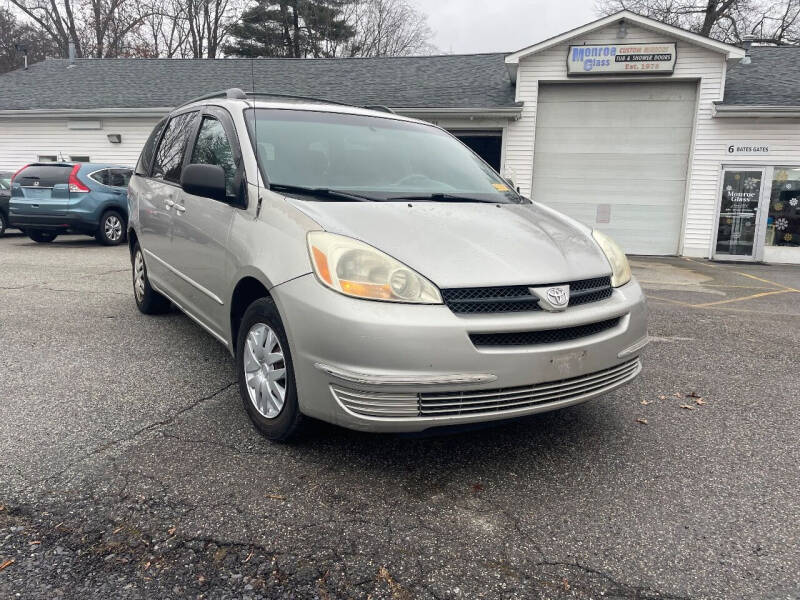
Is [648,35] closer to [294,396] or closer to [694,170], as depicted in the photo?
[694,170]

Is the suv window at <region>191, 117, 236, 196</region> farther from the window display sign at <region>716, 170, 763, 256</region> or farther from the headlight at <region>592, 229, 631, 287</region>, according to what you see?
the window display sign at <region>716, 170, 763, 256</region>

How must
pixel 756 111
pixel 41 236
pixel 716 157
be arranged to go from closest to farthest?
1. pixel 41 236
2. pixel 756 111
3. pixel 716 157

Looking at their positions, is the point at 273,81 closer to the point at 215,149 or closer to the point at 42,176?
the point at 42,176

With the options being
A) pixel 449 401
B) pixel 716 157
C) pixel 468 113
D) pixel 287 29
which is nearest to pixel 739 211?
pixel 716 157

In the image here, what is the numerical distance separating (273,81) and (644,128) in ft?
35.3

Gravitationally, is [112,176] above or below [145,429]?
above

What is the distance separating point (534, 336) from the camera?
103 inches

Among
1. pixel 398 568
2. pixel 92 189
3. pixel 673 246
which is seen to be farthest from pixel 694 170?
pixel 398 568

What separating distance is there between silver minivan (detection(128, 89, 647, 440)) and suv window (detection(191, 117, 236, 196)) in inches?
0.8

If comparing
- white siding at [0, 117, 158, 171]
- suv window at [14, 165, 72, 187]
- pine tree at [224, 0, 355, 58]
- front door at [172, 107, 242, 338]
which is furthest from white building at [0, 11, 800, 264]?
pine tree at [224, 0, 355, 58]

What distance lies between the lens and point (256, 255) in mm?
2975

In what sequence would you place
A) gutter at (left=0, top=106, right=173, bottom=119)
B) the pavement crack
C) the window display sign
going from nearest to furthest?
the pavement crack, the window display sign, gutter at (left=0, top=106, right=173, bottom=119)

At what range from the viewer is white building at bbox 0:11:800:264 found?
13.4 meters

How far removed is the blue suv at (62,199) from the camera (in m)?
11.4
